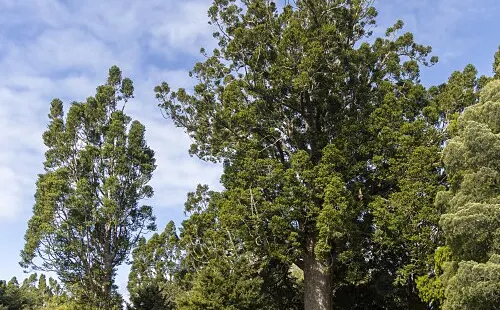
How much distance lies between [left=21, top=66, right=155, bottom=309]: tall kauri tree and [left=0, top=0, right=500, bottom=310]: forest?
66 millimetres

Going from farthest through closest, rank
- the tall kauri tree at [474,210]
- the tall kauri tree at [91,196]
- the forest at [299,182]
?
the tall kauri tree at [91,196] < the forest at [299,182] < the tall kauri tree at [474,210]

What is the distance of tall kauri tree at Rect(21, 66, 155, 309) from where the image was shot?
20188mm

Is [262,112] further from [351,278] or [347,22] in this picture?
[351,278]

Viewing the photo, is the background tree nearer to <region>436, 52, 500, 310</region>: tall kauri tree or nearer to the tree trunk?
the tree trunk

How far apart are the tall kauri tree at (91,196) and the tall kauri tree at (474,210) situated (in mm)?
13157

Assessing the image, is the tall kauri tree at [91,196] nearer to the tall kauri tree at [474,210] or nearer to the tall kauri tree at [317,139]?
the tall kauri tree at [317,139]

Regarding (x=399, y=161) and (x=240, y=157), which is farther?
(x=240, y=157)

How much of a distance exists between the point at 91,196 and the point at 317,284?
10.5 m

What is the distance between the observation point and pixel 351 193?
1588 cm

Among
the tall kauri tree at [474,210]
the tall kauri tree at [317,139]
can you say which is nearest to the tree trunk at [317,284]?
the tall kauri tree at [317,139]

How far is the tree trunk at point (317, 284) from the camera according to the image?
1600 cm

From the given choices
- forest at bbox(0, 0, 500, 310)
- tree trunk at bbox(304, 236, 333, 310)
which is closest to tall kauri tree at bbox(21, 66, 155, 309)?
forest at bbox(0, 0, 500, 310)

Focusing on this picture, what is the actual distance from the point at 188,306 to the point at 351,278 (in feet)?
17.6

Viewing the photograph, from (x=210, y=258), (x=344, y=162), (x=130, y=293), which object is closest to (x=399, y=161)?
(x=344, y=162)
